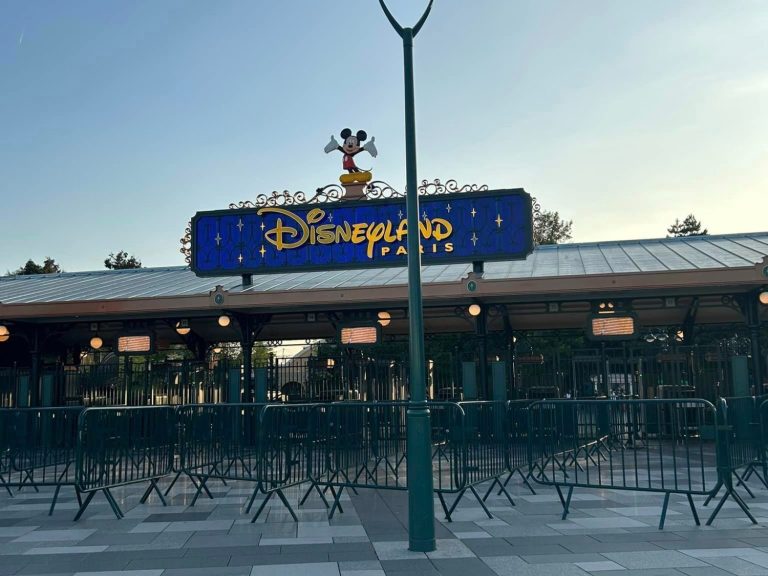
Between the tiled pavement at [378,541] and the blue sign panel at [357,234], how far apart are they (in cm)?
916

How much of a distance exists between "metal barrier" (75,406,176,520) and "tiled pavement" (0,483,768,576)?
1.28 ft

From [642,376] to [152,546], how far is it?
13015 mm

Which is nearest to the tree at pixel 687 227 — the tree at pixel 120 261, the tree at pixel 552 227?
the tree at pixel 552 227

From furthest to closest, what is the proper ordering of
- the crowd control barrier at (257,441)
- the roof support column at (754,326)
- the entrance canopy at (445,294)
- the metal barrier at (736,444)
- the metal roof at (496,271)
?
the metal roof at (496,271), the roof support column at (754,326), the entrance canopy at (445,294), the crowd control barrier at (257,441), the metal barrier at (736,444)

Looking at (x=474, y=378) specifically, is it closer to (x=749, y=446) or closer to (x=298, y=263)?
(x=298, y=263)

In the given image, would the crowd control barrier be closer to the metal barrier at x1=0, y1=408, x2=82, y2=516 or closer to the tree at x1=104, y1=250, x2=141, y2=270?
the metal barrier at x1=0, y1=408, x2=82, y2=516

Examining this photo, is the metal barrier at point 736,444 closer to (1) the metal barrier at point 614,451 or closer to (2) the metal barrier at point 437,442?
(1) the metal barrier at point 614,451

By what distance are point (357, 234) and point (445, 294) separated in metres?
3.60

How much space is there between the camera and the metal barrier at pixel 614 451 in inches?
374

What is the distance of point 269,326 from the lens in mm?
23734

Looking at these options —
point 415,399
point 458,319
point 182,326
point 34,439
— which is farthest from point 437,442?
point 182,326

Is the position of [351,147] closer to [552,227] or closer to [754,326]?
[754,326]

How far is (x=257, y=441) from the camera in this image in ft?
35.4

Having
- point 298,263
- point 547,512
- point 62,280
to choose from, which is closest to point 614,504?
point 547,512
